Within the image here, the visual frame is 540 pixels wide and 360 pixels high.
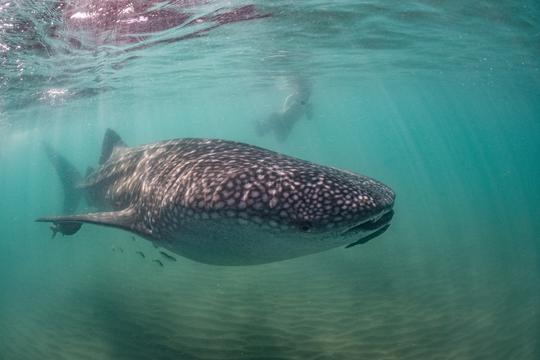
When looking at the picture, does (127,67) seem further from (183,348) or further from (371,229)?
(371,229)

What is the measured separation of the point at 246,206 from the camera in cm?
421

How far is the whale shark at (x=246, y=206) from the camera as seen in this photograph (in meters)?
3.92

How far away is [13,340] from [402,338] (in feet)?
37.1

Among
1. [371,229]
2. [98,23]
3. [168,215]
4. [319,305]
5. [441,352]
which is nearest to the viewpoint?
[371,229]

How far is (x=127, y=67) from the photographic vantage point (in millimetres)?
20688

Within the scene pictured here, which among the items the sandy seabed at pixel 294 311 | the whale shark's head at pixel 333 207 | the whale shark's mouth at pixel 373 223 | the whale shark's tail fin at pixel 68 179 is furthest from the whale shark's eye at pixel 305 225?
the whale shark's tail fin at pixel 68 179

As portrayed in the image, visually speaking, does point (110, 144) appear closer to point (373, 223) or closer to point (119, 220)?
point (119, 220)

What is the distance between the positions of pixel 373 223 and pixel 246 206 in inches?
54.0

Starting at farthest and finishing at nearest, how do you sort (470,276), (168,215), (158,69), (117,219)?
(158,69) < (470,276) < (117,219) < (168,215)

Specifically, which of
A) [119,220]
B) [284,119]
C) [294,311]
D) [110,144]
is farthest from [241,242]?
[284,119]

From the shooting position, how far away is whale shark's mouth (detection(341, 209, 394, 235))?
12.7ft

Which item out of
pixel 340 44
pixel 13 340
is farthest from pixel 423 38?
pixel 13 340

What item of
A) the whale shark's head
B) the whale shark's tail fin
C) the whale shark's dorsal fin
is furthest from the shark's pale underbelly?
the whale shark's tail fin

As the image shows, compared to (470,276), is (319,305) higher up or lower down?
higher up
